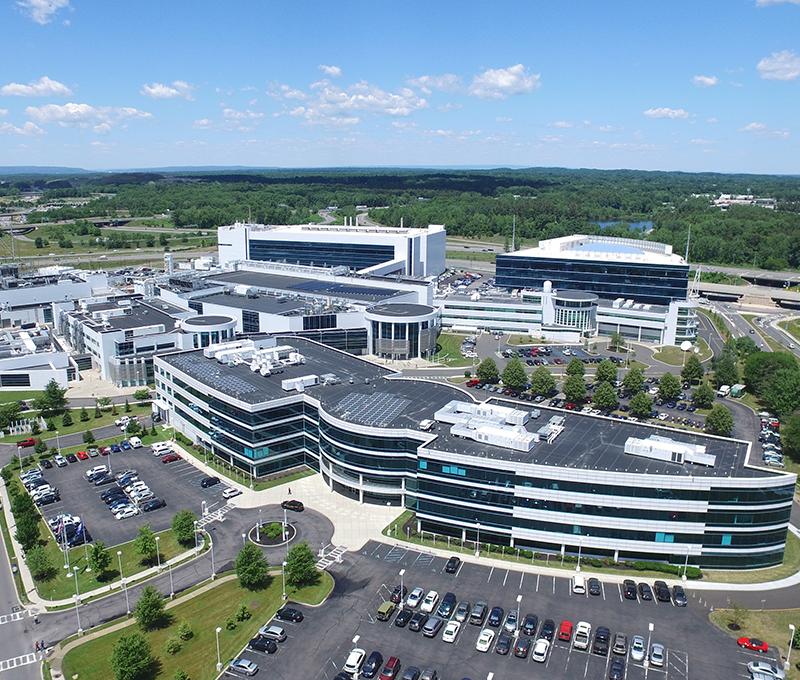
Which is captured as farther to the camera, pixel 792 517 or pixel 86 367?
pixel 86 367

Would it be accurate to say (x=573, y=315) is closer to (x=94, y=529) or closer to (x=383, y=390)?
(x=383, y=390)

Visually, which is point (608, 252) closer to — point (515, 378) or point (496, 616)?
point (515, 378)

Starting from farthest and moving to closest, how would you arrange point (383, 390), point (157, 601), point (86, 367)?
point (86, 367) < point (383, 390) < point (157, 601)

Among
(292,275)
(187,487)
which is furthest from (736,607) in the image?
(292,275)

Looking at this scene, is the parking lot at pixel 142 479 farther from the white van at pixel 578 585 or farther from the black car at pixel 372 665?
the white van at pixel 578 585

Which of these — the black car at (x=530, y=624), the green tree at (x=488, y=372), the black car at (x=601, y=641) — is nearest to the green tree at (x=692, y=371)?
the green tree at (x=488, y=372)

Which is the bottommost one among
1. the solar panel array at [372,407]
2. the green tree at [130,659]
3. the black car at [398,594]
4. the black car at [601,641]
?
the black car at [398,594]

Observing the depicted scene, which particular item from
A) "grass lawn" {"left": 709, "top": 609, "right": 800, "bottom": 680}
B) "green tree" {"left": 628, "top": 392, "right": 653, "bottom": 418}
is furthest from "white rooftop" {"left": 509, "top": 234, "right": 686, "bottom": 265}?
"grass lawn" {"left": 709, "top": 609, "right": 800, "bottom": 680}

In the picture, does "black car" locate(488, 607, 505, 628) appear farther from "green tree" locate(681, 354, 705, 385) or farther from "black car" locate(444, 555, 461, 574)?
"green tree" locate(681, 354, 705, 385)
